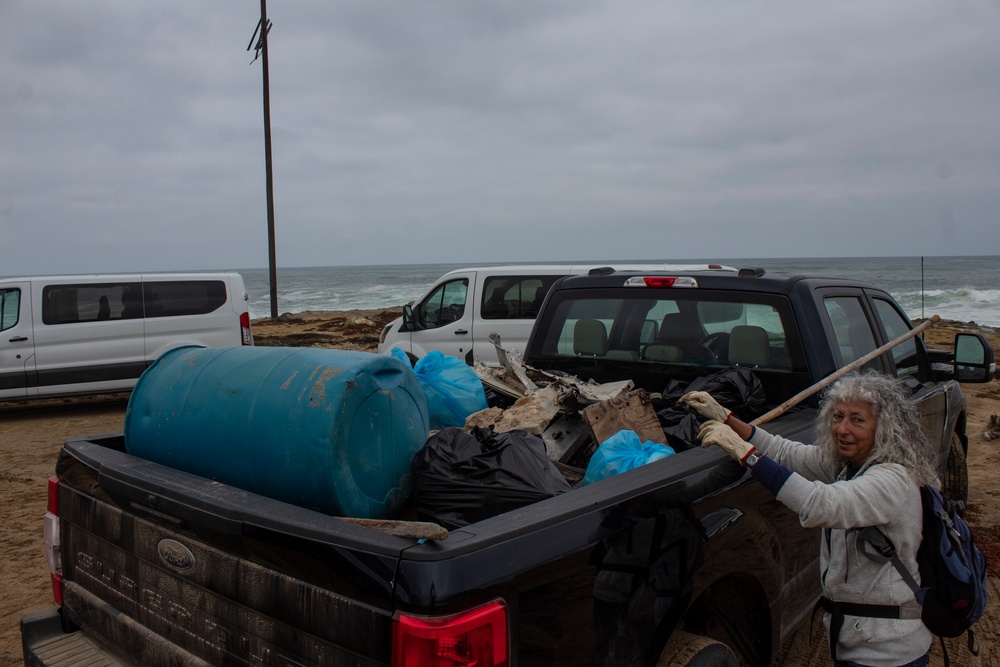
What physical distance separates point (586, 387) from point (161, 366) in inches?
77.4

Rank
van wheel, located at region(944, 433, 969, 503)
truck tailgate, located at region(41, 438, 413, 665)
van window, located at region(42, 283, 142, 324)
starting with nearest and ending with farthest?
1. truck tailgate, located at region(41, 438, 413, 665)
2. van wheel, located at region(944, 433, 969, 503)
3. van window, located at region(42, 283, 142, 324)

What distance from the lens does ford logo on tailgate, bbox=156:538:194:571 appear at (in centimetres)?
207

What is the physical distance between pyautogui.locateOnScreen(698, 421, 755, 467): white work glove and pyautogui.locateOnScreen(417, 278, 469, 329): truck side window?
27.1 ft

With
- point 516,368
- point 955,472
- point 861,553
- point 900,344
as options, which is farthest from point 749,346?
point 955,472

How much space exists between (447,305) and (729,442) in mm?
8470

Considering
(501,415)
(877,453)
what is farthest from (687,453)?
(501,415)

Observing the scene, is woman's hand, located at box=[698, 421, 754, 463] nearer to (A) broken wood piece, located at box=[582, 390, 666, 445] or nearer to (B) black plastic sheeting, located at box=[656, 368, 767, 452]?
(A) broken wood piece, located at box=[582, 390, 666, 445]

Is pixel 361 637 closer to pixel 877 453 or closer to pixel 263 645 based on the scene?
pixel 263 645

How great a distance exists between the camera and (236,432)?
7.70 ft

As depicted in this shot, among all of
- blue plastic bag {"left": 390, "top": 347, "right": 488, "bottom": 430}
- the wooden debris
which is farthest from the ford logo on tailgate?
the wooden debris

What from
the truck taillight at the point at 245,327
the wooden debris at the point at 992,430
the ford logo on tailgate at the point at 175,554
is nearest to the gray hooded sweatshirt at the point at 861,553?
the ford logo on tailgate at the point at 175,554

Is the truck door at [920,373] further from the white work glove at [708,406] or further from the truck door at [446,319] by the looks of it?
the truck door at [446,319]

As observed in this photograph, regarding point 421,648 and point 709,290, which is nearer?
point 421,648

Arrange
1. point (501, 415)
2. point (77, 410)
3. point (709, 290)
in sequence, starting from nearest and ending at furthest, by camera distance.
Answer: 1. point (501, 415)
2. point (709, 290)
3. point (77, 410)
